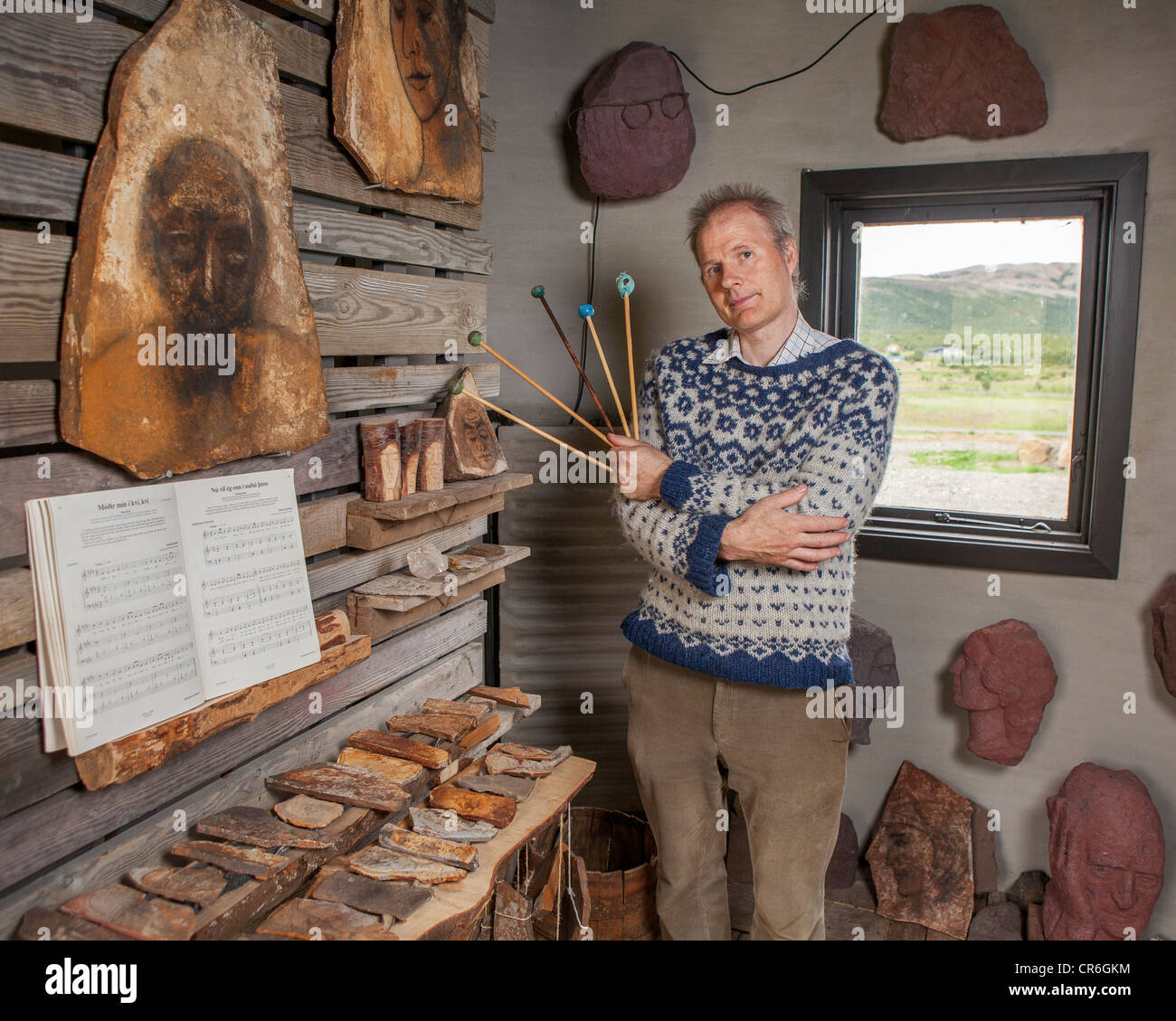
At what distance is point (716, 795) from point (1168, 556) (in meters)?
1.64

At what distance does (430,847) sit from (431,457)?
857 mm

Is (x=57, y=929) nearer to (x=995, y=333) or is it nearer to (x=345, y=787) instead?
(x=345, y=787)

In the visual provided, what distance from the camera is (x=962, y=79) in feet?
9.45

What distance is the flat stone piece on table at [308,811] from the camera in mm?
1742

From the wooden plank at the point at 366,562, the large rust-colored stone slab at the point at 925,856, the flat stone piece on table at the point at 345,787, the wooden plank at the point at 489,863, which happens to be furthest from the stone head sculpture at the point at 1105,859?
the flat stone piece on table at the point at 345,787

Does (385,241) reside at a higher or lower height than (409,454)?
higher

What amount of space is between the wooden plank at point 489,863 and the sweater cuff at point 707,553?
616mm

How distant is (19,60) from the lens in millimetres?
1312

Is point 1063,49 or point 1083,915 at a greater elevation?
point 1063,49

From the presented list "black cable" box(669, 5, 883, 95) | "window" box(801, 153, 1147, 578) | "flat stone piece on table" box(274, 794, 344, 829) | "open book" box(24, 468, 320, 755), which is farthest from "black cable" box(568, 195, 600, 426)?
"flat stone piece on table" box(274, 794, 344, 829)

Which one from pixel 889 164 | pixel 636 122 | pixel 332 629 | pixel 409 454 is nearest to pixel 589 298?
pixel 636 122
